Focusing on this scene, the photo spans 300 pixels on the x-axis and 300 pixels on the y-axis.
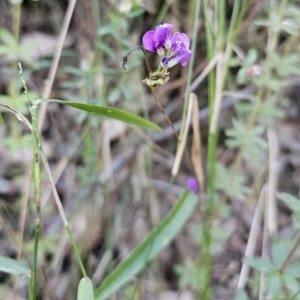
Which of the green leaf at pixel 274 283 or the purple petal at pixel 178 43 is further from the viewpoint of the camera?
the green leaf at pixel 274 283

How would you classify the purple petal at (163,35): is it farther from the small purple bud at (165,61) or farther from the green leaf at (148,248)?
the green leaf at (148,248)

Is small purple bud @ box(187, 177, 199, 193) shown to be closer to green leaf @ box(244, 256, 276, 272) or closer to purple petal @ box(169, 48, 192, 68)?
green leaf @ box(244, 256, 276, 272)

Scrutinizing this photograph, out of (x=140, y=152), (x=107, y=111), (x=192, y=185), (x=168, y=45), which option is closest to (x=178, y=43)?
(x=168, y=45)

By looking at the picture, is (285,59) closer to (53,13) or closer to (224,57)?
(224,57)

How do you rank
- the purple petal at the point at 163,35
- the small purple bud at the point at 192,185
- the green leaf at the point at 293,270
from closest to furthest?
the purple petal at the point at 163,35
the green leaf at the point at 293,270
the small purple bud at the point at 192,185

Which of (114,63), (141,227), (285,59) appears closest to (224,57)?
(285,59)

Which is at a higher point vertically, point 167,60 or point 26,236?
point 167,60

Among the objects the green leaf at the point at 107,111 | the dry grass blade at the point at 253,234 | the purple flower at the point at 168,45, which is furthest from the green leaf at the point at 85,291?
the dry grass blade at the point at 253,234
